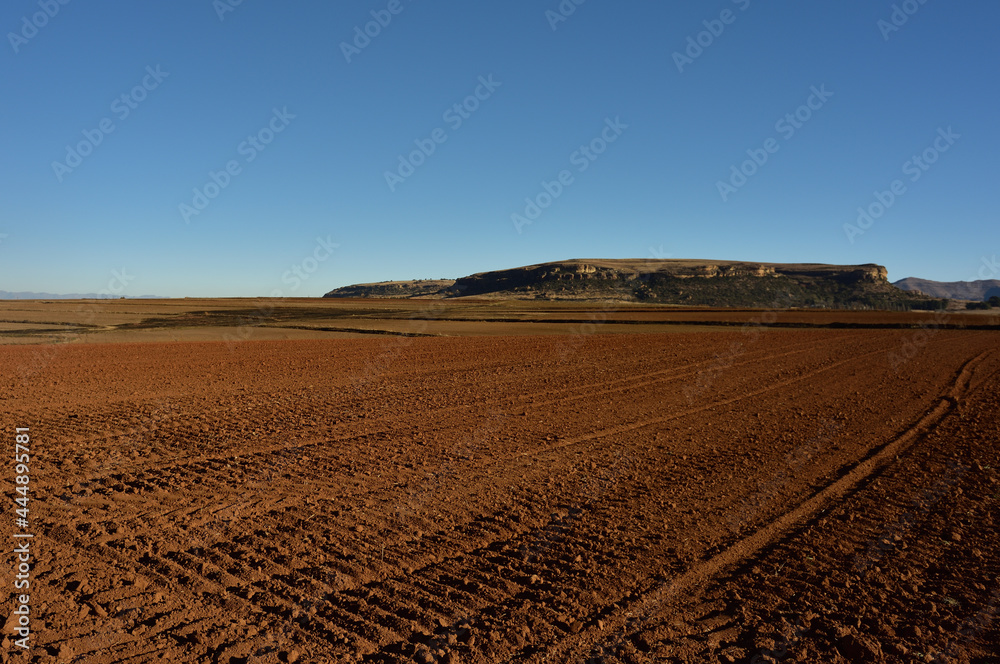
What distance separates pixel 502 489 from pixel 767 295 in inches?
5580

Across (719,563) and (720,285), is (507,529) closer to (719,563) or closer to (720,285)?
(719,563)

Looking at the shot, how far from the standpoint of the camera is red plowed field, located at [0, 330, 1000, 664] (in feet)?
13.4

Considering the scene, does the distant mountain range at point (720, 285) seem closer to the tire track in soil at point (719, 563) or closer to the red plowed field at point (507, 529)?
the red plowed field at point (507, 529)

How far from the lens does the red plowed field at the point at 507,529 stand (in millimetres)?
4070

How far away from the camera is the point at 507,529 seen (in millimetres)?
6043

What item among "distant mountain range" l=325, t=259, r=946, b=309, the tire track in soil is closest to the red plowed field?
the tire track in soil

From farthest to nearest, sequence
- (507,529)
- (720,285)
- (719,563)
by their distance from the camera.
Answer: (720,285) → (507,529) → (719,563)

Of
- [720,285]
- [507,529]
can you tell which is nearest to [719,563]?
[507,529]

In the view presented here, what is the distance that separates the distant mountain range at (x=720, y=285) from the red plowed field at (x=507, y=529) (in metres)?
117

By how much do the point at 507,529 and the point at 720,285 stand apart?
145044 millimetres

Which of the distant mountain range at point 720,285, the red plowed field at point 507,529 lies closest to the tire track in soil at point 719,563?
the red plowed field at point 507,529

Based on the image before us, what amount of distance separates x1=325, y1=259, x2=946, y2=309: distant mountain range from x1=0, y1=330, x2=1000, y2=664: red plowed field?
117 meters

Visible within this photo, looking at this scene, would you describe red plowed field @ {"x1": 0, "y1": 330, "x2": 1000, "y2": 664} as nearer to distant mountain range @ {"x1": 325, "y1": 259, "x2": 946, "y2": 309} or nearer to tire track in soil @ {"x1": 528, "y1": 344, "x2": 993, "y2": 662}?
tire track in soil @ {"x1": 528, "y1": 344, "x2": 993, "y2": 662}

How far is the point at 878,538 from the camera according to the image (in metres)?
5.78
